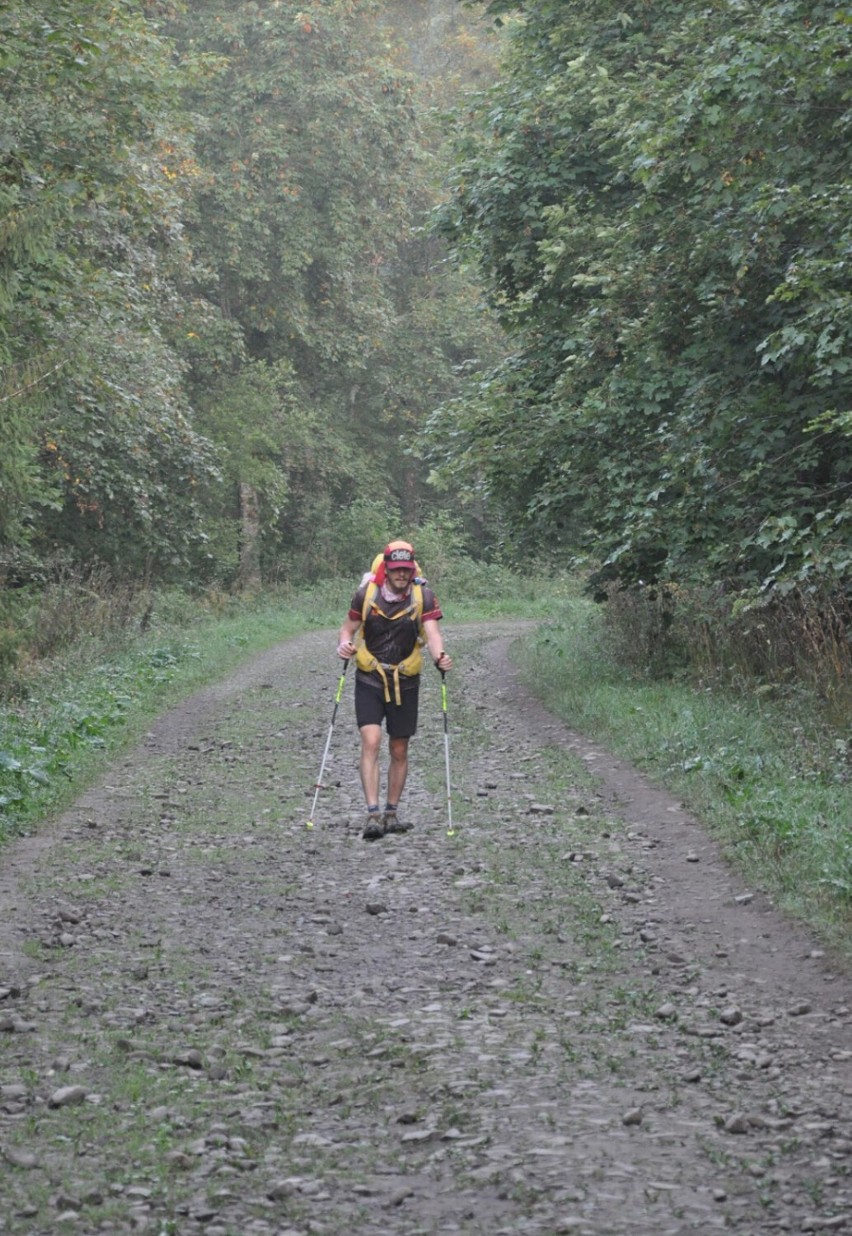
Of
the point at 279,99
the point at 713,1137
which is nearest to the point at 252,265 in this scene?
the point at 279,99

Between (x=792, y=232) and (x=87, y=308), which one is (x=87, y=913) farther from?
(x=87, y=308)

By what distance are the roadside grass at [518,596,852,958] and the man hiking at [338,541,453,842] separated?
7.66 ft

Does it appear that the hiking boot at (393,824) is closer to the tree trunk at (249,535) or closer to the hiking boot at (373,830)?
the hiking boot at (373,830)

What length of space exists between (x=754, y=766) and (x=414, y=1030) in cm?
586

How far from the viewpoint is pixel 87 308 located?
2097 centimetres

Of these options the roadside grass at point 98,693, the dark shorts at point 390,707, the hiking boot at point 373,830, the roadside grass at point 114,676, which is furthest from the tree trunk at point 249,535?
the hiking boot at point 373,830

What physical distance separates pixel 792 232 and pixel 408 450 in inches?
381

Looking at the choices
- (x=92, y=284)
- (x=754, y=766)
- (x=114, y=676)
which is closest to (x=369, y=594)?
(x=754, y=766)

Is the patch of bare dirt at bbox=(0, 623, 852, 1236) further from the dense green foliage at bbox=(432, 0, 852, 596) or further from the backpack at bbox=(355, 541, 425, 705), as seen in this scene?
the dense green foliage at bbox=(432, 0, 852, 596)

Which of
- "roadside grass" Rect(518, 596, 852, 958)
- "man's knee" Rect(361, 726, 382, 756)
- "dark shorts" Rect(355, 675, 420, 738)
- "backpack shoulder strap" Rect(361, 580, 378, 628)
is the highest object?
"backpack shoulder strap" Rect(361, 580, 378, 628)

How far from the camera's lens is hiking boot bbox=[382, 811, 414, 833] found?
1086 cm

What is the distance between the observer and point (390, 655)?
10938 mm

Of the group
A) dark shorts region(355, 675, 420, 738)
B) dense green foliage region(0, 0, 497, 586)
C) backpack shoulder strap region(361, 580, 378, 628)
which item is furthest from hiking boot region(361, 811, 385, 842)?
dense green foliage region(0, 0, 497, 586)

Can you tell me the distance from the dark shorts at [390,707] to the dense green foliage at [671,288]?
2.84 m
